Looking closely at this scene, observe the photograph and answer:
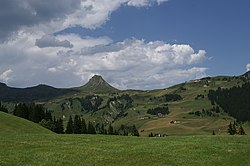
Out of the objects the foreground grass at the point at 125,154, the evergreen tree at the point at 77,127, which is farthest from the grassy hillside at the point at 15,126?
the evergreen tree at the point at 77,127

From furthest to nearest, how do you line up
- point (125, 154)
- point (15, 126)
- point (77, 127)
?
point (77, 127) < point (15, 126) < point (125, 154)

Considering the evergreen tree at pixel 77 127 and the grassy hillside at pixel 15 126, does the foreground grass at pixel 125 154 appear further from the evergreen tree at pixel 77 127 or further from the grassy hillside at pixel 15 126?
the evergreen tree at pixel 77 127

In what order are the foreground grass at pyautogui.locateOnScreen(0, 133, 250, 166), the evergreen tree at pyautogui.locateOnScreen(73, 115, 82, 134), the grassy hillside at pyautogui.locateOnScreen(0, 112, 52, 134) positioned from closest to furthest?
the foreground grass at pyautogui.locateOnScreen(0, 133, 250, 166)
the grassy hillside at pyautogui.locateOnScreen(0, 112, 52, 134)
the evergreen tree at pyautogui.locateOnScreen(73, 115, 82, 134)

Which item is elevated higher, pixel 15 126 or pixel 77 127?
pixel 15 126

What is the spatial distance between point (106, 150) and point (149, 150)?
5.28 metres

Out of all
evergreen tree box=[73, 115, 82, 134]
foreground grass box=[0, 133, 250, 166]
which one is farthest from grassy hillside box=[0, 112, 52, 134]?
evergreen tree box=[73, 115, 82, 134]

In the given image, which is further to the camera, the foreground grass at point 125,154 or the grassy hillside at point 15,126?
the grassy hillside at point 15,126

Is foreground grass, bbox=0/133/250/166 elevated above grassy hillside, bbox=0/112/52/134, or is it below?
below

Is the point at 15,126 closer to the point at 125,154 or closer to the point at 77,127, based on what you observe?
the point at 125,154

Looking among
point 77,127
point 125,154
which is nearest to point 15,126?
point 125,154

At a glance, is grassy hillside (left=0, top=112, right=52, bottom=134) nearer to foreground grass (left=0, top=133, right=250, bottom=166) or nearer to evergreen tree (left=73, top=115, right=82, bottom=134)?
foreground grass (left=0, top=133, right=250, bottom=166)

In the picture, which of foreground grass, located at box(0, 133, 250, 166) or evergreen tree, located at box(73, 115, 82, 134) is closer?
foreground grass, located at box(0, 133, 250, 166)

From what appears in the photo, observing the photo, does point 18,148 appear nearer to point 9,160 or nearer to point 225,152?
point 9,160

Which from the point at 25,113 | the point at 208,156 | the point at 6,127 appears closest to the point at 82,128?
the point at 25,113
